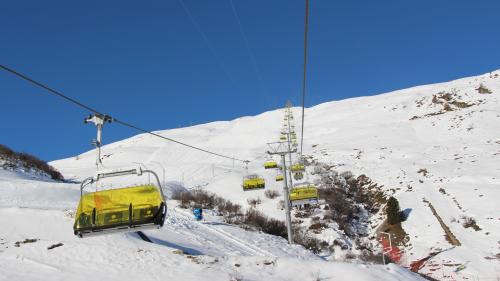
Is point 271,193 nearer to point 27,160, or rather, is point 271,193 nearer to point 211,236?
point 211,236

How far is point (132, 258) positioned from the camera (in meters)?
16.9

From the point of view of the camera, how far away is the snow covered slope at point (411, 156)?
2859 centimetres

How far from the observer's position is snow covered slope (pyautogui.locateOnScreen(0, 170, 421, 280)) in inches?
605

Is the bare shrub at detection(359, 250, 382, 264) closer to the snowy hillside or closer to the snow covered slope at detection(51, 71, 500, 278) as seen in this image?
the snowy hillside

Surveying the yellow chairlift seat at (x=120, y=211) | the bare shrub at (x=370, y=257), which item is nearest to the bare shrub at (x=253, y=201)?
the bare shrub at (x=370, y=257)

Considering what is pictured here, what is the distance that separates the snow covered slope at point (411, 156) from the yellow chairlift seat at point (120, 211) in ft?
39.7

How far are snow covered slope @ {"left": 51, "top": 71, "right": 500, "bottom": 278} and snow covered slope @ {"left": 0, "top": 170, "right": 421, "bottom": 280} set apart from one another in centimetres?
571

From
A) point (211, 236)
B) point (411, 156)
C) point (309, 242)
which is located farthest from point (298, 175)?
point (211, 236)

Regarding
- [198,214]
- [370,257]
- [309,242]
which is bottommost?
[370,257]

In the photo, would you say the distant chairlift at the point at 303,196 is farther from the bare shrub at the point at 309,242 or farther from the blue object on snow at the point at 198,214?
the blue object on snow at the point at 198,214

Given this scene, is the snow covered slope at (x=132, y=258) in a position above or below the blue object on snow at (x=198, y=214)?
below

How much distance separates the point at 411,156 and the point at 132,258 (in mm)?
42570

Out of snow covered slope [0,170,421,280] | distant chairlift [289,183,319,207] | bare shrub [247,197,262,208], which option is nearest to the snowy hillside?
snow covered slope [0,170,421,280]

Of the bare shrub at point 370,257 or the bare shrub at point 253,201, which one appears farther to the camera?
the bare shrub at point 253,201
